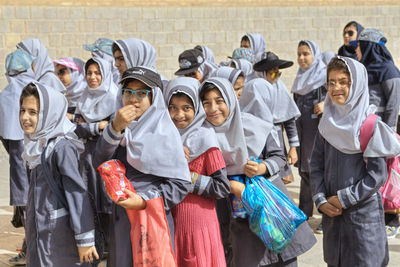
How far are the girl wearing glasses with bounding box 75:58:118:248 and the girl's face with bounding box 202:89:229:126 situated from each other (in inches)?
60.4

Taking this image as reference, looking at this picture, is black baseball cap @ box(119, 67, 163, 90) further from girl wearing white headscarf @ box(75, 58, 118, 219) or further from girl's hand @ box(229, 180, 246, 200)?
Answer: girl wearing white headscarf @ box(75, 58, 118, 219)

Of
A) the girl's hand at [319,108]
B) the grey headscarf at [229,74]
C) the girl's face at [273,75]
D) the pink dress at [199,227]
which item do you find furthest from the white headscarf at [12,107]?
the girl's hand at [319,108]

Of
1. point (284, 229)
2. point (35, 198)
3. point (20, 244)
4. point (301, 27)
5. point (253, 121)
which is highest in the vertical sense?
point (301, 27)

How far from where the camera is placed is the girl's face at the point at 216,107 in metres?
3.66

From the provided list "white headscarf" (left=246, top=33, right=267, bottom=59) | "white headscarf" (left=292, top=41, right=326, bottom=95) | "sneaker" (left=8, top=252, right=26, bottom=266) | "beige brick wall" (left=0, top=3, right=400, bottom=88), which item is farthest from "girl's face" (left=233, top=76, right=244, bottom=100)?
"beige brick wall" (left=0, top=3, right=400, bottom=88)

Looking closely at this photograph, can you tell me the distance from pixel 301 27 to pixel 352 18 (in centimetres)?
Result: 144

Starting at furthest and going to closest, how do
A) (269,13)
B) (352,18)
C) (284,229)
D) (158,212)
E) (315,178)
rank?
1. (352,18)
2. (269,13)
3. (315,178)
4. (284,229)
5. (158,212)

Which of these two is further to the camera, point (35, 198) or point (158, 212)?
point (35, 198)

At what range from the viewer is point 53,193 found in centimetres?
332

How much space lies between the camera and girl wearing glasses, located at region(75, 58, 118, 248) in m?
5.00

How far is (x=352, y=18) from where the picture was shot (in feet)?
48.5

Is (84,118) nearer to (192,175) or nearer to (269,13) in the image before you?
(192,175)

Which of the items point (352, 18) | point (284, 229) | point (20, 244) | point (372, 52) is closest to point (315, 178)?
point (284, 229)

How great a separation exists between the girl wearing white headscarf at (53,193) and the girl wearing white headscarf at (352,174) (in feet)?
4.76
